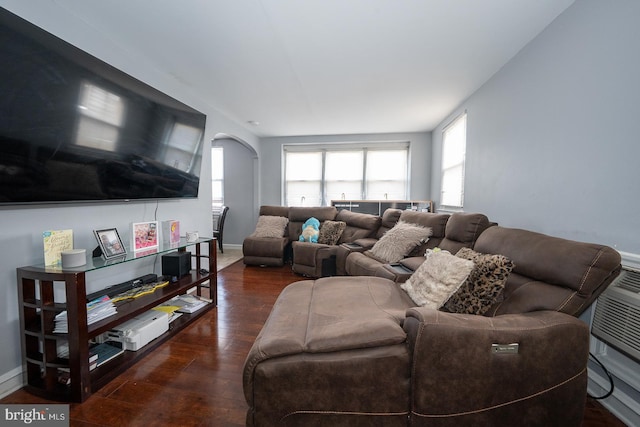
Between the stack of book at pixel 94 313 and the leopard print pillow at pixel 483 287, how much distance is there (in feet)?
7.06

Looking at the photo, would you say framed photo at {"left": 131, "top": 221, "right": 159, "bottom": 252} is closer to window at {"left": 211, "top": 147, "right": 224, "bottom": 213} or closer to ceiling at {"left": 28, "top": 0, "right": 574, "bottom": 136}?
ceiling at {"left": 28, "top": 0, "right": 574, "bottom": 136}

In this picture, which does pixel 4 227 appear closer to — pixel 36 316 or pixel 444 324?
pixel 36 316

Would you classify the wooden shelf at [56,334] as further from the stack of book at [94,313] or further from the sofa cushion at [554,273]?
the sofa cushion at [554,273]

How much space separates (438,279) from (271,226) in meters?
3.33

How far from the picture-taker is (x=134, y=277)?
232 cm

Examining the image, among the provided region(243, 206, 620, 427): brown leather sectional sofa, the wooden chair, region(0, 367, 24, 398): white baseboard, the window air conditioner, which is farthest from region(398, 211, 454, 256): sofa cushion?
the wooden chair

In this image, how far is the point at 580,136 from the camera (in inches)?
60.8

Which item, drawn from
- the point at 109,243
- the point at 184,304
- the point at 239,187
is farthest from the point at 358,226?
the point at 109,243

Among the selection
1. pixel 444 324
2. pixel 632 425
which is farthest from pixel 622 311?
pixel 444 324

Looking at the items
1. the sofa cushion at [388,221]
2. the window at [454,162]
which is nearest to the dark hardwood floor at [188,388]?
the sofa cushion at [388,221]

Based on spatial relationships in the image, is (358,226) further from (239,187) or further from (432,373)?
(432,373)

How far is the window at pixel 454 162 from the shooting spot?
3377mm

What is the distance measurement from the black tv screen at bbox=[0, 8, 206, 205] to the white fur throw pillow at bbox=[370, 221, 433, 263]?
242 cm

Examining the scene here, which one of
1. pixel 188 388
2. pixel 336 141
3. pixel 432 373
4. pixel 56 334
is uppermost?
pixel 336 141
